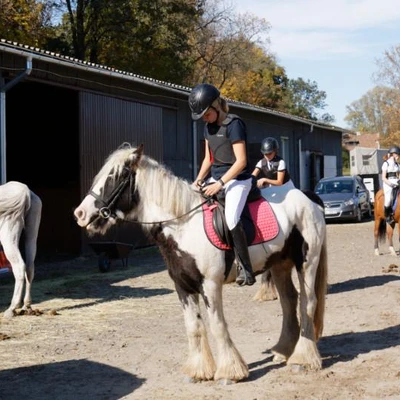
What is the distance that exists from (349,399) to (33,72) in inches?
448

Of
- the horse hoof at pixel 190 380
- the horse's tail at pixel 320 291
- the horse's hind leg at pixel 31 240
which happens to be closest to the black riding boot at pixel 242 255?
the horse hoof at pixel 190 380

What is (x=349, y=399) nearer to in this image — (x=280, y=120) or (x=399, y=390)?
(x=399, y=390)

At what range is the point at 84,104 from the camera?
16.7m

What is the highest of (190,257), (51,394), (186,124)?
(186,124)

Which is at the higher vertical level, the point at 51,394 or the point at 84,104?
the point at 84,104

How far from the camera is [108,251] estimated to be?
13266 millimetres

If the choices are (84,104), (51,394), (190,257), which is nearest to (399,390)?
(190,257)

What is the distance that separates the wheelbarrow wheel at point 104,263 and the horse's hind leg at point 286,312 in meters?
7.64

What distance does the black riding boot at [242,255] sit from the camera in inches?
219

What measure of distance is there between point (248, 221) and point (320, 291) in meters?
1.16

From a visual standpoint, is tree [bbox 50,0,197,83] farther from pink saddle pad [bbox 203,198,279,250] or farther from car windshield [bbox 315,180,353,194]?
pink saddle pad [bbox 203,198,279,250]

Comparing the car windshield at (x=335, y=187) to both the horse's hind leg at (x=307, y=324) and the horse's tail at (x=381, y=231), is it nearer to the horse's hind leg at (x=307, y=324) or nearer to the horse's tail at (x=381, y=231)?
the horse's tail at (x=381, y=231)

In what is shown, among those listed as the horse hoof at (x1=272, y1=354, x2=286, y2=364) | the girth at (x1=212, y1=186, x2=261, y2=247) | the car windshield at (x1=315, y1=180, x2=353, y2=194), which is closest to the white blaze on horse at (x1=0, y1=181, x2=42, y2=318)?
the horse hoof at (x1=272, y1=354, x2=286, y2=364)

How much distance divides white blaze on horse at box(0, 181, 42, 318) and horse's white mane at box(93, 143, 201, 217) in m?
3.79
